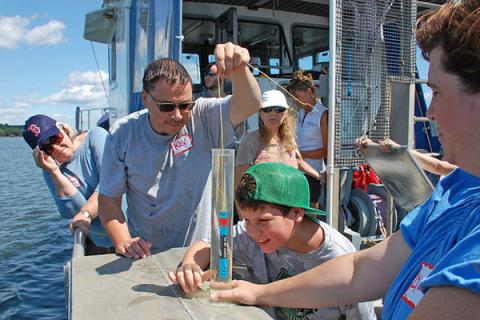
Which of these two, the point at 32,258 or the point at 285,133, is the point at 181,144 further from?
the point at 32,258

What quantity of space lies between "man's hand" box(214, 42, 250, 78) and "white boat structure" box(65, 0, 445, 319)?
0.86 meters

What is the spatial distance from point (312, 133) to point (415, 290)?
3381mm

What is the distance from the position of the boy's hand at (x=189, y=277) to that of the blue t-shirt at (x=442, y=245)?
25.4 inches

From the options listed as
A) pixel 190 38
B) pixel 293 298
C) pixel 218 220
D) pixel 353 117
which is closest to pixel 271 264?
pixel 293 298

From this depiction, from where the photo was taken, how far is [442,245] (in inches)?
41.7

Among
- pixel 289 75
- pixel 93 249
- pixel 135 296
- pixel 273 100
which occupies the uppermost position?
pixel 289 75

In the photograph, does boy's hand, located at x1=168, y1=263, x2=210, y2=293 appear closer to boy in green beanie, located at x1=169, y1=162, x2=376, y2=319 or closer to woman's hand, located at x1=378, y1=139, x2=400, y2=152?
boy in green beanie, located at x1=169, y1=162, x2=376, y2=319

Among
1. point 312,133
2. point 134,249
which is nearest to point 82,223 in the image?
point 134,249

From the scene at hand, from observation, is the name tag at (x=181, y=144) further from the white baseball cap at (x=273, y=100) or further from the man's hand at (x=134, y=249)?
the white baseball cap at (x=273, y=100)

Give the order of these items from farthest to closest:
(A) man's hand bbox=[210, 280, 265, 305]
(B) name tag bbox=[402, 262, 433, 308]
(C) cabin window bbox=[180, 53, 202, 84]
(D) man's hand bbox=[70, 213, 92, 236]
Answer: (C) cabin window bbox=[180, 53, 202, 84]
(D) man's hand bbox=[70, 213, 92, 236]
(A) man's hand bbox=[210, 280, 265, 305]
(B) name tag bbox=[402, 262, 433, 308]

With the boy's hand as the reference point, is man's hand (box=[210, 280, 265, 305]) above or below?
below

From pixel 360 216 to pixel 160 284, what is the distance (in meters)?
3.03

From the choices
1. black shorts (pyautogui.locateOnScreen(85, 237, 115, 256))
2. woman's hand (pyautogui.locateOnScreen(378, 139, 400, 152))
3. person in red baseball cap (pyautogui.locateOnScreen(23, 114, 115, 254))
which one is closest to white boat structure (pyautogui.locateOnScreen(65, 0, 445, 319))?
woman's hand (pyautogui.locateOnScreen(378, 139, 400, 152))

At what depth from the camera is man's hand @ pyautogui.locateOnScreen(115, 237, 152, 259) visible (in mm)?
1969
